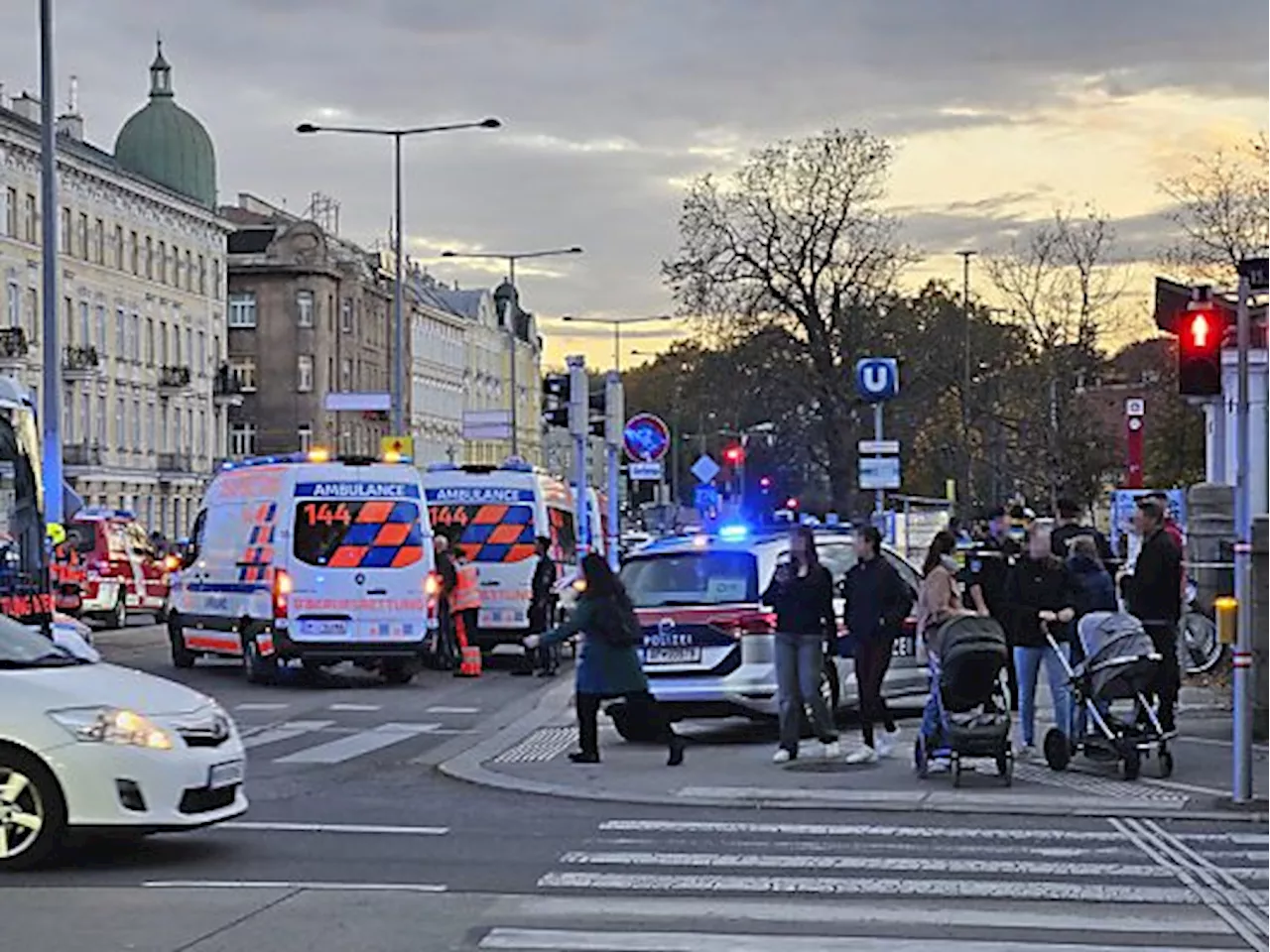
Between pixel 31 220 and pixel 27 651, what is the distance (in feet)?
225

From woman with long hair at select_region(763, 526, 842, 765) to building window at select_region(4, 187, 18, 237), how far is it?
63148 mm

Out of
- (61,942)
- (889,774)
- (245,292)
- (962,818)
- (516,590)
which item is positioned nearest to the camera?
(61,942)

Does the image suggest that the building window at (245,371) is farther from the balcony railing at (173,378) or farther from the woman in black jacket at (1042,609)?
the woman in black jacket at (1042,609)

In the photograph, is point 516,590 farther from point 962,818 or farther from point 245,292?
point 245,292

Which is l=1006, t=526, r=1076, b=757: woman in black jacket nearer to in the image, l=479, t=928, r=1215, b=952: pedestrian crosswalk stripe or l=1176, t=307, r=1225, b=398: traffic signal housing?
l=1176, t=307, r=1225, b=398: traffic signal housing

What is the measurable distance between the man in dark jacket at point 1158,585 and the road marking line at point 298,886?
26.5ft

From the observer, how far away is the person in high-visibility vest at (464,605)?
2819 cm

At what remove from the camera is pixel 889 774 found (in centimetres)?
1580

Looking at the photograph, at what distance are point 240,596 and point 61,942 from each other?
1693cm

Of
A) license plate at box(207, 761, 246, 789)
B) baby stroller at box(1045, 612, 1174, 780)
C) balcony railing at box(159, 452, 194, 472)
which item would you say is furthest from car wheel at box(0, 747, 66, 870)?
balcony railing at box(159, 452, 194, 472)

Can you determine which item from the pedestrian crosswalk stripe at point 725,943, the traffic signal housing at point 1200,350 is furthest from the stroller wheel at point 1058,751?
the pedestrian crosswalk stripe at point 725,943

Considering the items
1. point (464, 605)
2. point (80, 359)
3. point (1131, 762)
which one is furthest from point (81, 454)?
point (1131, 762)

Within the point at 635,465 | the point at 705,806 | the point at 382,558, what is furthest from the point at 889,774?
the point at 635,465

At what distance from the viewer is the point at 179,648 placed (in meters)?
28.4
